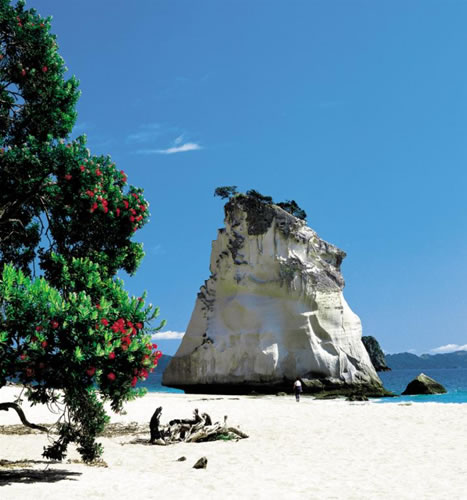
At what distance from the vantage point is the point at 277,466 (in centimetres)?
1244

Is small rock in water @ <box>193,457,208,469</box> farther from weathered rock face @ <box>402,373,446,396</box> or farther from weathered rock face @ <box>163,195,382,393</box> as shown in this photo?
weathered rock face @ <box>402,373,446,396</box>

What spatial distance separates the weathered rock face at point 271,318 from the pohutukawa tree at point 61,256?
1442 inches

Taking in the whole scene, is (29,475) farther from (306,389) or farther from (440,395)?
(440,395)

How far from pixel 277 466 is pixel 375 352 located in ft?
359

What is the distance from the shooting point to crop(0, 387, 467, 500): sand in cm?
984

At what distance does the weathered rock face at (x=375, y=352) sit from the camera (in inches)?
4513

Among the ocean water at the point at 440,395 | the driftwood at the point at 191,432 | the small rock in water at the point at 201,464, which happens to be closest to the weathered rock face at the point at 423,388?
the ocean water at the point at 440,395

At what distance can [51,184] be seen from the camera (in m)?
12.1

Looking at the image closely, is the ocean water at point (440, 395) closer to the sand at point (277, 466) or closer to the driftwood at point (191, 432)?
the sand at point (277, 466)

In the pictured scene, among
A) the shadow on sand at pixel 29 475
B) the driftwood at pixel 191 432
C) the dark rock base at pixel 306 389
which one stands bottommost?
the shadow on sand at pixel 29 475

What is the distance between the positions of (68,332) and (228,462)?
20.0ft

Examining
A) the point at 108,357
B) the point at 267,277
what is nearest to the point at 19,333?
the point at 108,357

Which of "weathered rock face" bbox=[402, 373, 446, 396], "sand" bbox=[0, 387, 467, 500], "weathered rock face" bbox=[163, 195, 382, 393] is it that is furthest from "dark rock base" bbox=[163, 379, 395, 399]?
"sand" bbox=[0, 387, 467, 500]

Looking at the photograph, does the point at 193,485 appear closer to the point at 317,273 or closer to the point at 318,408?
the point at 318,408
